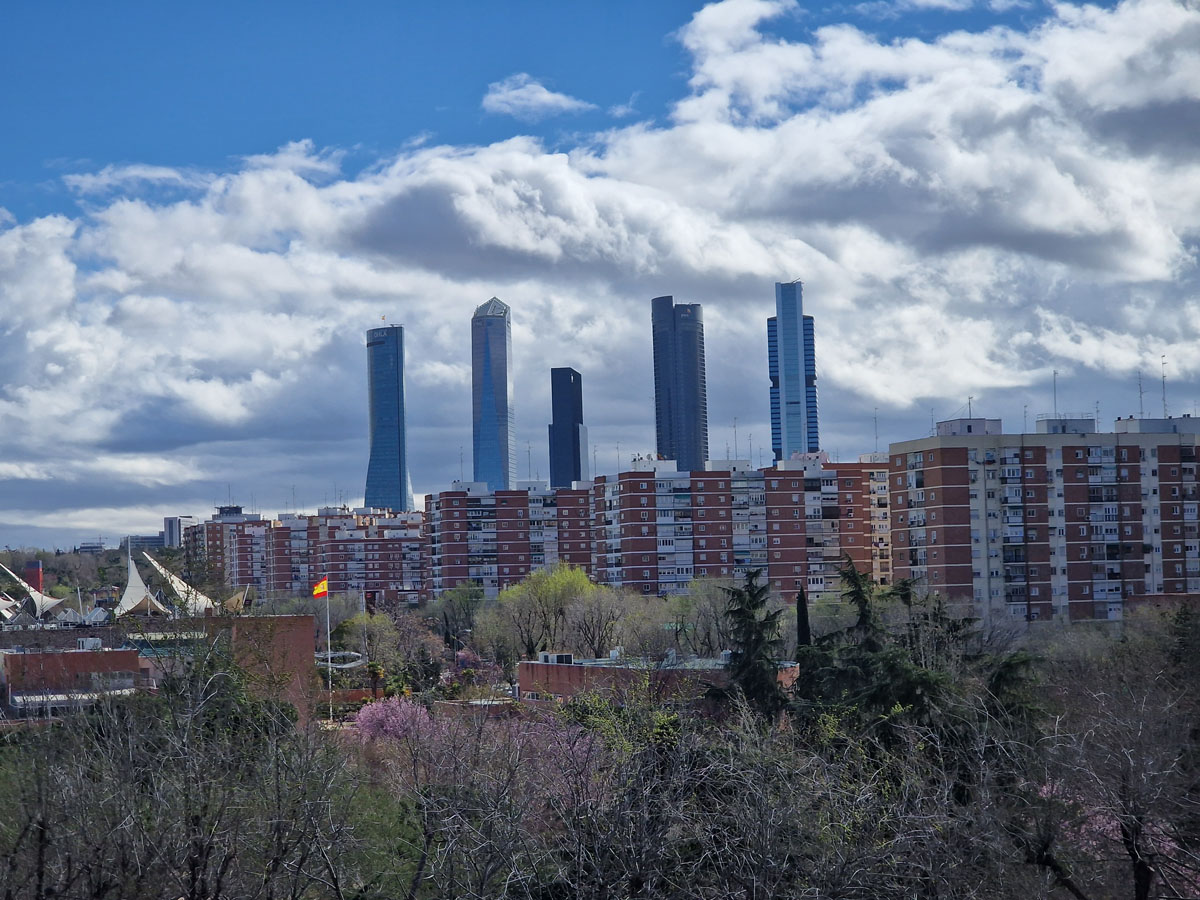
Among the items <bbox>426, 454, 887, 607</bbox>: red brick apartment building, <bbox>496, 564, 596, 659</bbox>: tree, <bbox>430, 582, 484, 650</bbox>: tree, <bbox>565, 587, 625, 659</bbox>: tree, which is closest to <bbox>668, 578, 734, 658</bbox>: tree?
<bbox>565, 587, 625, 659</bbox>: tree

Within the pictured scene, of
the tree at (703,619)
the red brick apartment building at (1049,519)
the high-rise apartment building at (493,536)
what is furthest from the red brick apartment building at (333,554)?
the red brick apartment building at (1049,519)

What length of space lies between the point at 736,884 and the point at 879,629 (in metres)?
19.9

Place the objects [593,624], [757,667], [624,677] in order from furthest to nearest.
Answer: [593,624]
[624,677]
[757,667]

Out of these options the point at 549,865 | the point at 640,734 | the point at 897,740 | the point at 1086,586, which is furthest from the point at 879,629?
the point at 1086,586

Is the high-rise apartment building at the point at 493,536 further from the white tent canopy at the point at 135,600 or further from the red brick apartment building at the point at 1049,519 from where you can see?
the white tent canopy at the point at 135,600

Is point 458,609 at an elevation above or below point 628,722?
below

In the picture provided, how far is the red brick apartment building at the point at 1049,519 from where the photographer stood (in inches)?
2672

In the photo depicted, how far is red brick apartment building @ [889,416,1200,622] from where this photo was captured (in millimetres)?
67875

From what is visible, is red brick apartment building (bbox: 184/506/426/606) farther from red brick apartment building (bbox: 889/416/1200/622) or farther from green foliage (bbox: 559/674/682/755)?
green foliage (bbox: 559/674/682/755)

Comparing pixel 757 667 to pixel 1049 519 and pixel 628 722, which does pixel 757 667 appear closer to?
pixel 628 722

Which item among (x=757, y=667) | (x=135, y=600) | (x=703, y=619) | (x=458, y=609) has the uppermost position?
(x=135, y=600)

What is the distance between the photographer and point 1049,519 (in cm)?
6919

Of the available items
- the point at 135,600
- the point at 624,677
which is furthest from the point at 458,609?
the point at 624,677

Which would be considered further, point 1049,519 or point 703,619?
point 1049,519
